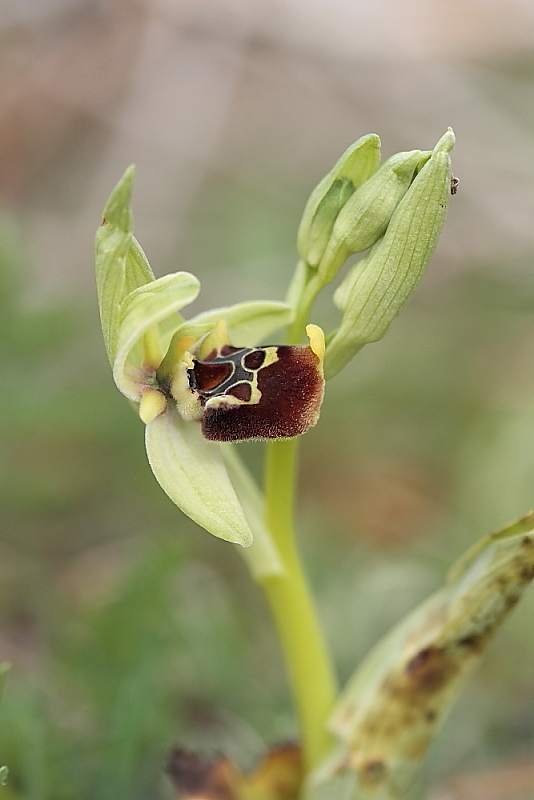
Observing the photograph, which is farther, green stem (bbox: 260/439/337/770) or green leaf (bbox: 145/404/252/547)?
green stem (bbox: 260/439/337/770)

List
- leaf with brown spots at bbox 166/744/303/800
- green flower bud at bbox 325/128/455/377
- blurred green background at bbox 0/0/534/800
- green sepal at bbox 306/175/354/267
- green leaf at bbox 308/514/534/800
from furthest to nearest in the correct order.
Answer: blurred green background at bbox 0/0/534/800 → leaf with brown spots at bbox 166/744/303/800 → green leaf at bbox 308/514/534/800 → green sepal at bbox 306/175/354/267 → green flower bud at bbox 325/128/455/377

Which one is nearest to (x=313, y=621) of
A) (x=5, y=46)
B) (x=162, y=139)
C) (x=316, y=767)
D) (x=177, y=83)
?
(x=316, y=767)

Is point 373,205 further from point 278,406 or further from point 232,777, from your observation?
point 232,777

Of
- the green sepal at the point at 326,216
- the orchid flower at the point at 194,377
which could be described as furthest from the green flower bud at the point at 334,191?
the orchid flower at the point at 194,377

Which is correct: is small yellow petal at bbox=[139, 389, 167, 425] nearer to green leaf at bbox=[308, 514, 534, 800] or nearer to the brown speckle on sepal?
the brown speckle on sepal

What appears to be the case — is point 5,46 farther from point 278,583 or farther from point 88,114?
point 278,583

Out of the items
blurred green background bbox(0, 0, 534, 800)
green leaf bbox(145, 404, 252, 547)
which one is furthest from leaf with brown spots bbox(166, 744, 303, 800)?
green leaf bbox(145, 404, 252, 547)
